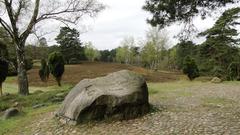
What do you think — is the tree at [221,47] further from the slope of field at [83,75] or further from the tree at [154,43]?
the tree at [154,43]

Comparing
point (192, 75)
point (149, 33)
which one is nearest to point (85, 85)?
point (192, 75)

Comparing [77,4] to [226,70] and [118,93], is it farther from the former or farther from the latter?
[226,70]

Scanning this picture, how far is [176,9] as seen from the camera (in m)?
11.2

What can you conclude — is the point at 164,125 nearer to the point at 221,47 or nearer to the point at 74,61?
the point at 221,47

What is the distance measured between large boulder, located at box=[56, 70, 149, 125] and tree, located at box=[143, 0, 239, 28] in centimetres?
241

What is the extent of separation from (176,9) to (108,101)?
4025 millimetres

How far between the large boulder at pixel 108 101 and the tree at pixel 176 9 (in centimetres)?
241

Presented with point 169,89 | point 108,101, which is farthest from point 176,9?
point 169,89

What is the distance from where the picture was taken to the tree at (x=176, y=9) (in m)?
10.8

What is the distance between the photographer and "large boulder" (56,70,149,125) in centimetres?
1017

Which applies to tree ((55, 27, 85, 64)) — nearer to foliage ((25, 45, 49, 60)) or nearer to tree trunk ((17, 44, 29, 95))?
foliage ((25, 45, 49, 60))

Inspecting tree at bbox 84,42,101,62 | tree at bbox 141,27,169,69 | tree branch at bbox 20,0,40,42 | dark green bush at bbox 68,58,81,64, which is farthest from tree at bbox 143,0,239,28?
tree at bbox 84,42,101,62

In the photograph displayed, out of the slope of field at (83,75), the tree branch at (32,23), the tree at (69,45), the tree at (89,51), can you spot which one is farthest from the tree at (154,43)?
the tree branch at (32,23)

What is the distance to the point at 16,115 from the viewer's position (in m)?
13.0
